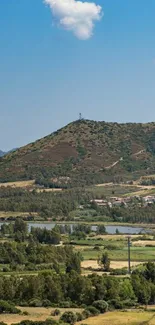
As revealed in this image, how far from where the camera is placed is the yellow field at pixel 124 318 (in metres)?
47.7

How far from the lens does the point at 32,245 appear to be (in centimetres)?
8362

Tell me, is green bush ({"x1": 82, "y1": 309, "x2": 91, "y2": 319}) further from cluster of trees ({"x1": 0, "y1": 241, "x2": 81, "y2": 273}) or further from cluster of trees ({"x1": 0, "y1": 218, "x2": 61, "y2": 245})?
cluster of trees ({"x1": 0, "y1": 218, "x2": 61, "y2": 245})

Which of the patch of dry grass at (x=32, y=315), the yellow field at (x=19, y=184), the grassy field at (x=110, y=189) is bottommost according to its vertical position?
the patch of dry grass at (x=32, y=315)

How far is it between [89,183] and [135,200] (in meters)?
33.2

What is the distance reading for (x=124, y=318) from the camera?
1949 inches

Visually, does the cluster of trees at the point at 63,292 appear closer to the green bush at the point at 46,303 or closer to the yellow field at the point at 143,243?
the green bush at the point at 46,303

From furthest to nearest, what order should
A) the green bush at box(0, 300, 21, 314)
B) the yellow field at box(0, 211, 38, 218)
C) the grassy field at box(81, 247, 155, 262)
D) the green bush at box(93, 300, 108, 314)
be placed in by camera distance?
the yellow field at box(0, 211, 38, 218) < the grassy field at box(81, 247, 155, 262) < the green bush at box(93, 300, 108, 314) < the green bush at box(0, 300, 21, 314)

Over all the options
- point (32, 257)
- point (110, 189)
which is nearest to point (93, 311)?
point (32, 257)

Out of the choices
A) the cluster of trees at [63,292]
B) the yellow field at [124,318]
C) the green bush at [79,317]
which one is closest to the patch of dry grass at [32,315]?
the cluster of trees at [63,292]

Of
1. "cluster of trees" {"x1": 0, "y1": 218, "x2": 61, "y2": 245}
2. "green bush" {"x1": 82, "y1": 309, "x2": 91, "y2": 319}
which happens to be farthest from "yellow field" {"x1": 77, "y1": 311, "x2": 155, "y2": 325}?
"cluster of trees" {"x1": 0, "y1": 218, "x2": 61, "y2": 245}

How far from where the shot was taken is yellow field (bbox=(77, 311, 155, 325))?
4766 cm

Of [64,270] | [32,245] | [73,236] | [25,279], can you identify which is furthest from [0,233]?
[25,279]

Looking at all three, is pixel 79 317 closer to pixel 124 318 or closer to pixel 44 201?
pixel 124 318

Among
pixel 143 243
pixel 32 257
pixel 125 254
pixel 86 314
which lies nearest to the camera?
pixel 86 314
